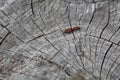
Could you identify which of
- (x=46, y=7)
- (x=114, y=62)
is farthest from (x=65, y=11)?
(x=114, y=62)

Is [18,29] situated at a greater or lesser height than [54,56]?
greater

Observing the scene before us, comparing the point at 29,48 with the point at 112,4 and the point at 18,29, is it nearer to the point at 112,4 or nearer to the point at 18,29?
the point at 18,29

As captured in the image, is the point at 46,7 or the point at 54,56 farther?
the point at 46,7

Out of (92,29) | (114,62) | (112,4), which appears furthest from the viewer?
(112,4)

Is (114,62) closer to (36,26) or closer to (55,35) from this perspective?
(55,35)

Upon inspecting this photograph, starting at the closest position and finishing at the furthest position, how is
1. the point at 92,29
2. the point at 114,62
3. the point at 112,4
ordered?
the point at 114,62
the point at 92,29
the point at 112,4

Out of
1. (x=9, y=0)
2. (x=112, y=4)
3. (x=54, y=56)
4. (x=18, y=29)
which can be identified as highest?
(x=112, y=4)
